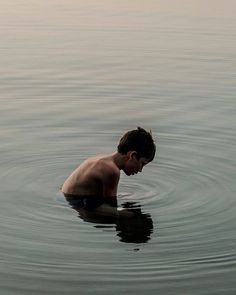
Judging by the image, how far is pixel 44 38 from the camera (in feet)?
67.3

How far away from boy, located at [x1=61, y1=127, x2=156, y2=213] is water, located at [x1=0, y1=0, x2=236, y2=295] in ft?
0.80

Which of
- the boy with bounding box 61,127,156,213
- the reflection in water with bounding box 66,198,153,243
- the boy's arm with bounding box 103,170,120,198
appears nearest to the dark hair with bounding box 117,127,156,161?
the boy with bounding box 61,127,156,213

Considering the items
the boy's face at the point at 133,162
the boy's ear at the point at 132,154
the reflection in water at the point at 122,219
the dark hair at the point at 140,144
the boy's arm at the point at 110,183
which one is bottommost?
the reflection in water at the point at 122,219

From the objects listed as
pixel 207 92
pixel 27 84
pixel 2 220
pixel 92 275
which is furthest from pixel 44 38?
pixel 92 275

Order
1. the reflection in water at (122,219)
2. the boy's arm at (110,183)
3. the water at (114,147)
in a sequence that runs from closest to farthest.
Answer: the water at (114,147) → the reflection in water at (122,219) → the boy's arm at (110,183)

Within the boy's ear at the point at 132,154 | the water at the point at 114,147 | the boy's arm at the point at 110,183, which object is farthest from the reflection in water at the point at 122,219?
the boy's ear at the point at 132,154

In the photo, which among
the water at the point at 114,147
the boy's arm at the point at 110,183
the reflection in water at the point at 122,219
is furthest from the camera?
the boy's arm at the point at 110,183

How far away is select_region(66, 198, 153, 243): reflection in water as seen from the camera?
323 inches

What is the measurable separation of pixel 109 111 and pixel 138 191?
4.14 metres

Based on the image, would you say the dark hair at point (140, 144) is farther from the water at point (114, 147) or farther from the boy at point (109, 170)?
the water at point (114, 147)

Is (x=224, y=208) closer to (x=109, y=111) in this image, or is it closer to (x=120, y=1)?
(x=109, y=111)

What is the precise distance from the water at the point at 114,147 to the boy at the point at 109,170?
243 millimetres

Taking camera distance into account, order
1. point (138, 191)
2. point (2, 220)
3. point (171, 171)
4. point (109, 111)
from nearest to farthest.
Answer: point (2, 220)
point (138, 191)
point (171, 171)
point (109, 111)

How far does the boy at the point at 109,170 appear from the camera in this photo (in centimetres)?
827
